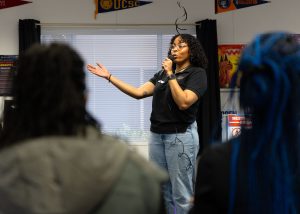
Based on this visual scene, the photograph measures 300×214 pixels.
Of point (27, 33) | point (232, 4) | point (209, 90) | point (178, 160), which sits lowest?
point (178, 160)

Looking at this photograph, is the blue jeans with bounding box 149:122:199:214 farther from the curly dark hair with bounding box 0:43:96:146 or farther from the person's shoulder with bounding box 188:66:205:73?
the curly dark hair with bounding box 0:43:96:146

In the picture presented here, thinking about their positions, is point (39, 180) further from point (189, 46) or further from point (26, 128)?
point (189, 46)

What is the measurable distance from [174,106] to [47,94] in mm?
1483

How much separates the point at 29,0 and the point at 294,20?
266 cm

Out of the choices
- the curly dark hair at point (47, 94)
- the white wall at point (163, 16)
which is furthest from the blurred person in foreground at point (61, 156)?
the white wall at point (163, 16)

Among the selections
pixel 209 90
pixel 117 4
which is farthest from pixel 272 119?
pixel 117 4

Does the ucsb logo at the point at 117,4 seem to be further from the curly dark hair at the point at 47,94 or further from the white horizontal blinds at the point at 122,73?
the curly dark hair at the point at 47,94

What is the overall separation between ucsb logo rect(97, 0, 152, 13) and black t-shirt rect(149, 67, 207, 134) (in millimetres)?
1521

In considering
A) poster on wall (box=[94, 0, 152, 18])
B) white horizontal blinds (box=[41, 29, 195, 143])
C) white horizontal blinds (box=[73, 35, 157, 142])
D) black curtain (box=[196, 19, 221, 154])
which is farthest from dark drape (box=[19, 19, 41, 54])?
black curtain (box=[196, 19, 221, 154])

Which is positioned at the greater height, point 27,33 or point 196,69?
point 27,33

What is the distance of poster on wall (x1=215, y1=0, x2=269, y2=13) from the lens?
3.69m

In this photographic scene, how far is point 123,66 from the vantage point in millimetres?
3703

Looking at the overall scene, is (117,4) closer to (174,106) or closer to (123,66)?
(123,66)

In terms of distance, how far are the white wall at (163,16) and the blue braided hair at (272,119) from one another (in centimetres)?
288
